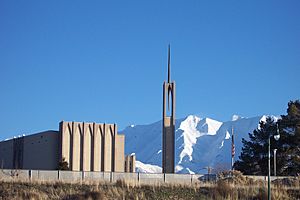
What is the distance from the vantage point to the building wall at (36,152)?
8852 cm

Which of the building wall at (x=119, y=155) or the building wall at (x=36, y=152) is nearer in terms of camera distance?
the building wall at (x=36, y=152)

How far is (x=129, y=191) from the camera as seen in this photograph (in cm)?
3544

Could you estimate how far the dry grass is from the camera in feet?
110

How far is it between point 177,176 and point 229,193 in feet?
39.5

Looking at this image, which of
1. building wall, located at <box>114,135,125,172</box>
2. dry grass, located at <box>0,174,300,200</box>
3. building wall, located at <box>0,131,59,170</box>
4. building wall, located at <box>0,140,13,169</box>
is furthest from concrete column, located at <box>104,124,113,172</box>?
dry grass, located at <box>0,174,300,200</box>

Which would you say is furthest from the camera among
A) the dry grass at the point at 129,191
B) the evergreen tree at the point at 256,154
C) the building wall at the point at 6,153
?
the building wall at the point at 6,153

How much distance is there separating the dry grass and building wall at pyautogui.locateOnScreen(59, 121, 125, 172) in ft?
171

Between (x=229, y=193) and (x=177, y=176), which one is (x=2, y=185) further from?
(x=177, y=176)

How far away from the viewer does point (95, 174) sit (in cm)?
4581

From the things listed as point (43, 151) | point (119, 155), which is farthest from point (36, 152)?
point (119, 155)

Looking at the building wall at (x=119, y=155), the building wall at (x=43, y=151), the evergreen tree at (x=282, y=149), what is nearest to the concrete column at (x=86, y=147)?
the building wall at (x=43, y=151)

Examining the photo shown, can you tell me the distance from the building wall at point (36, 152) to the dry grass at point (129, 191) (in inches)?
2020

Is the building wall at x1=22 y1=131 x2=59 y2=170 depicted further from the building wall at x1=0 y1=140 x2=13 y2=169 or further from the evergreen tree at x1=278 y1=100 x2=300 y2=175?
the evergreen tree at x1=278 y1=100 x2=300 y2=175

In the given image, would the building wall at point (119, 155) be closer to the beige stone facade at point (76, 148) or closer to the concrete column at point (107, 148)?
the beige stone facade at point (76, 148)
